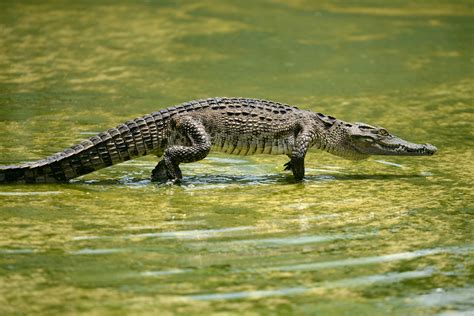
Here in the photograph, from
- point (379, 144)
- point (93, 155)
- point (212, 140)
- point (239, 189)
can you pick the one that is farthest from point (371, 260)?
point (93, 155)

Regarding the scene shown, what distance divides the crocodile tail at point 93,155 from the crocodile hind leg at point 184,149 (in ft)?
0.57

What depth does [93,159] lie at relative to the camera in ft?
23.2

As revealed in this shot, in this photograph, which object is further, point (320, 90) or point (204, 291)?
point (320, 90)

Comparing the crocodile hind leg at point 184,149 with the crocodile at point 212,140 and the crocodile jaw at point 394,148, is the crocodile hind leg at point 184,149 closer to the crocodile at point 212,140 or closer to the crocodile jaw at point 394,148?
the crocodile at point 212,140

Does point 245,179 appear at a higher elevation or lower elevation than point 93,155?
lower

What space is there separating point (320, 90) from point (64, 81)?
Answer: 312 cm

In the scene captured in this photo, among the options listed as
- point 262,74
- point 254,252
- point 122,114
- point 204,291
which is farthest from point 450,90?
point 204,291

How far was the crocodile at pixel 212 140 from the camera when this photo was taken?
7043 millimetres

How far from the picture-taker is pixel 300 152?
7379 millimetres

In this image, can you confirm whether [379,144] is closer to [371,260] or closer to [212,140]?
[212,140]

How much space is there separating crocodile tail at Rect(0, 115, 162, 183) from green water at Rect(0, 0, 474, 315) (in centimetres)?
12

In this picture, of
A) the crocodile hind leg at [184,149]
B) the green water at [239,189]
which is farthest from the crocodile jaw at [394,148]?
the crocodile hind leg at [184,149]

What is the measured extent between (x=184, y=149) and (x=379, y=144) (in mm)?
1713

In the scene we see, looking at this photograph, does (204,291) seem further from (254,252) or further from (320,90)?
(320,90)
